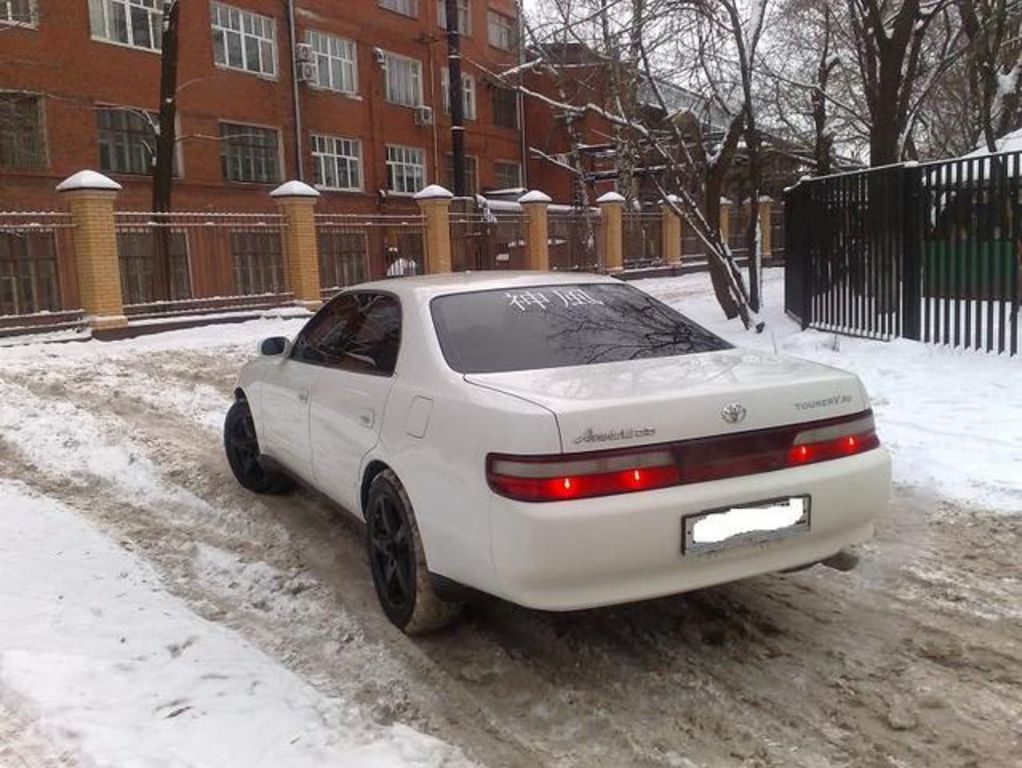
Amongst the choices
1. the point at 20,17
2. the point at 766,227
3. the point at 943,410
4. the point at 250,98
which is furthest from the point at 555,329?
the point at 766,227

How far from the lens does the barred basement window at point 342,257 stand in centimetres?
1753

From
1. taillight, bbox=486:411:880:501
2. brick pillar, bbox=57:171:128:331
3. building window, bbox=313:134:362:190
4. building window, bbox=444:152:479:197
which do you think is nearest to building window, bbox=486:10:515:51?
building window, bbox=444:152:479:197

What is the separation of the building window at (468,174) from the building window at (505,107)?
2792 millimetres

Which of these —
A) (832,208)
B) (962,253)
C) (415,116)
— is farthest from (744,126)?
(415,116)

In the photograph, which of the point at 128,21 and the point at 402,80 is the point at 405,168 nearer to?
the point at 402,80

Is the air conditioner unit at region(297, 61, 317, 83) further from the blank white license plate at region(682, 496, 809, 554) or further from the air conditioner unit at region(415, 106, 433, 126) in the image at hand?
the blank white license plate at region(682, 496, 809, 554)

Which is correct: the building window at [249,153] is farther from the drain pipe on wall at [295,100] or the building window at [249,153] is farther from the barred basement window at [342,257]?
the barred basement window at [342,257]

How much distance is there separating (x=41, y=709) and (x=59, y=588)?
1205mm

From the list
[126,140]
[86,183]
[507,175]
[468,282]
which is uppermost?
[507,175]

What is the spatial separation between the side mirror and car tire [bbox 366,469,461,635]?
1669 mm

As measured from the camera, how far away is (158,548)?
4.84 m

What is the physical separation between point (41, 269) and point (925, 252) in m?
12.2

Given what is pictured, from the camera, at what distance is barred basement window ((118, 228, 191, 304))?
14.6 meters

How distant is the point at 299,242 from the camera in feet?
53.8
